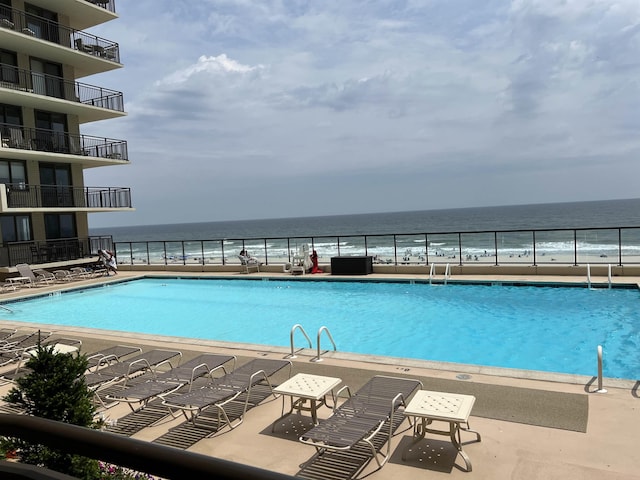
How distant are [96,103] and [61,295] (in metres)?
11.9

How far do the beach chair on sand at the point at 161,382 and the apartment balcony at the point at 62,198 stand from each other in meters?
16.2

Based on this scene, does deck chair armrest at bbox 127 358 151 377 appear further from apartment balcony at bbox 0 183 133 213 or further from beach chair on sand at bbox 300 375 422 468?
apartment balcony at bbox 0 183 133 213

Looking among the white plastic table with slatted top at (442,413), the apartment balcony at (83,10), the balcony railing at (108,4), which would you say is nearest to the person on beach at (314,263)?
the white plastic table with slatted top at (442,413)

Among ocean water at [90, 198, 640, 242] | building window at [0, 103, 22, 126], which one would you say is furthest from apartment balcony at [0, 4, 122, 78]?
ocean water at [90, 198, 640, 242]

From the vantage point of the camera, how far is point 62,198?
23234 millimetres

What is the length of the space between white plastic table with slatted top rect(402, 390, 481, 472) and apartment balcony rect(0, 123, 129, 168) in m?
20.3

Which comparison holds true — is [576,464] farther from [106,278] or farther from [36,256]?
[36,256]

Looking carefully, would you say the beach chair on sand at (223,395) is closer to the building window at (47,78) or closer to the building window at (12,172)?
the building window at (12,172)

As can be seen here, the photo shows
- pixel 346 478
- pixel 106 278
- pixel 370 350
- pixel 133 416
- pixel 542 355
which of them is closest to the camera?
pixel 346 478

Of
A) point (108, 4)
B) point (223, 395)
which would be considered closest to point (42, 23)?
point (108, 4)

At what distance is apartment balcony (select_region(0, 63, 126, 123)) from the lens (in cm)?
2064

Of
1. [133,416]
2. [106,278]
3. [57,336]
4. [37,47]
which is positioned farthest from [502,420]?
[37,47]

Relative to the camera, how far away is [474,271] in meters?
15.8

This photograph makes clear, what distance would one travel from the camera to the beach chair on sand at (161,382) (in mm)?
5539
